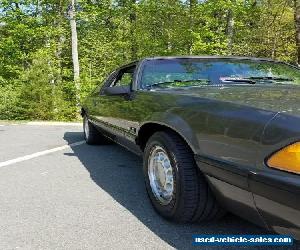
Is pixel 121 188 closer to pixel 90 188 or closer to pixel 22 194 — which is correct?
pixel 90 188

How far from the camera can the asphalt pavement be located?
9.30 ft

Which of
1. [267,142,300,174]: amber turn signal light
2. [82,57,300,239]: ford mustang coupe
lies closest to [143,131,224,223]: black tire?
[82,57,300,239]: ford mustang coupe

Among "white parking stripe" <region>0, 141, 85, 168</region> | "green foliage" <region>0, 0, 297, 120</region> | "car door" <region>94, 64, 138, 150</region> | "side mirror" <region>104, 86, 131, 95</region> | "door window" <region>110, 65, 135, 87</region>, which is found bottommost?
"white parking stripe" <region>0, 141, 85, 168</region>

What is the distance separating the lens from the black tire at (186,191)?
2814 mm

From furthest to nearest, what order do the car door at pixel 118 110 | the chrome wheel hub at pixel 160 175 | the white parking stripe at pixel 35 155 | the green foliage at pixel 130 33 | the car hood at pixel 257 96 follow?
the green foliage at pixel 130 33
the white parking stripe at pixel 35 155
the car door at pixel 118 110
the chrome wheel hub at pixel 160 175
the car hood at pixel 257 96

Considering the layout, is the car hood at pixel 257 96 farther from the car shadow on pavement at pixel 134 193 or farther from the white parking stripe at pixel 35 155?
the white parking stripe at pixel 35 155

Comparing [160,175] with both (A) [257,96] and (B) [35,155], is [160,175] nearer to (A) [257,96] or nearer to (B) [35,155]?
(A) [257,96]

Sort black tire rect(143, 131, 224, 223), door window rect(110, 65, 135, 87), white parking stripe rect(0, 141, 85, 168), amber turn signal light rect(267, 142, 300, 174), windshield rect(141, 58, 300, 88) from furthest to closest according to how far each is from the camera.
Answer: white parking stripe rect(0, 141, 85, 168) → door window rect(110, 65, 135, 87) → windshield rect(141, 58, 300, 88) → black tire rect(143, 131, 224, 223) → amber turn signal light rect(267, 142, 300, 174)

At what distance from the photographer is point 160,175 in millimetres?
3246

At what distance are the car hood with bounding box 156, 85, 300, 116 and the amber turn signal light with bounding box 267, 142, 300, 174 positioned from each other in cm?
20

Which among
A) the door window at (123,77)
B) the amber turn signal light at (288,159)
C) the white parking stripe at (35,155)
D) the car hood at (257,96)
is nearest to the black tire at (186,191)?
the car hood at (257,96)

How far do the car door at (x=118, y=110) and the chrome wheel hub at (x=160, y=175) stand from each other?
563 mm

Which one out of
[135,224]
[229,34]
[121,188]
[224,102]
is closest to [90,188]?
[121,188]

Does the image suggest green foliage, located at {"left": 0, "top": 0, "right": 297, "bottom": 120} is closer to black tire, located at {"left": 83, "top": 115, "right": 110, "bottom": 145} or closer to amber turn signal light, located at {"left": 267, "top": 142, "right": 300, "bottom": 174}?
black tire, located at {"left": 83, "top": 115, "right": 110, "bottom": 145}
